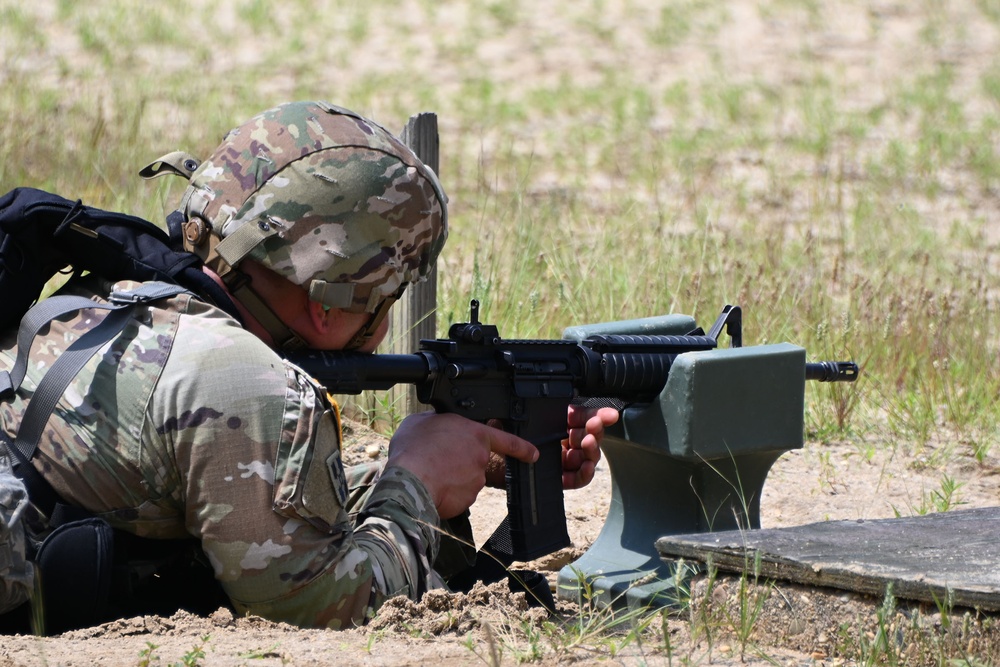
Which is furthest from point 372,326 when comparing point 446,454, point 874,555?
point 874,555

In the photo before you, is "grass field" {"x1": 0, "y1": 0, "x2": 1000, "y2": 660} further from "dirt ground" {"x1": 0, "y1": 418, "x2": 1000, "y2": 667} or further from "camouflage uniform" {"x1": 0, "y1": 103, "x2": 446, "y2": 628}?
"camouflage uniform" {"x1": 0, "y1": 103, "x2": 446, "y2": 628}

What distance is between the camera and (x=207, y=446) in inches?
101

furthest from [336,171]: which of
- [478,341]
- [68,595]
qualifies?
[68,595]

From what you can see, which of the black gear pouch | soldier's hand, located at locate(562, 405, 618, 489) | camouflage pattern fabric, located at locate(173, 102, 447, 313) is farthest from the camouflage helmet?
soldier's hand, located at locate(562, 405, 618, 489)

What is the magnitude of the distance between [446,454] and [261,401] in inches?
27.0

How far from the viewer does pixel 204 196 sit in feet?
9.58

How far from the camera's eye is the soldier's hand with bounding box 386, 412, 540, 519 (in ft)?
10.2

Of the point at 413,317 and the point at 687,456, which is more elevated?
the point at 413,317

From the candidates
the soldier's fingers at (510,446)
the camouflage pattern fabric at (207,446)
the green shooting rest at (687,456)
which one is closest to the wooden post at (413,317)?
the green shooting rest at (687,456)

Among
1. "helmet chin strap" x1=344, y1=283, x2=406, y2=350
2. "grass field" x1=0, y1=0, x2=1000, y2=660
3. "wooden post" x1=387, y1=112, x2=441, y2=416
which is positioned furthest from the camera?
"grass field" x1=0, y1=0, x2=1000, y2=660

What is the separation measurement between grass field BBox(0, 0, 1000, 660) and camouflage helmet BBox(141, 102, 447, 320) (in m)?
2.69

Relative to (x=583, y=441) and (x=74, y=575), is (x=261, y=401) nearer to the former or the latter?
(x=74, y=575)

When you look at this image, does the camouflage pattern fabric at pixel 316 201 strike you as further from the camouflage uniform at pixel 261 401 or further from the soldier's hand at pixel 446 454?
the soldier's hand at pixel 446 454

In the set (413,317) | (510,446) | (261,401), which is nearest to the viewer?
(261,401)
